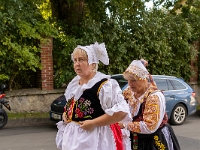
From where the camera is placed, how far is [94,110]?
239cm

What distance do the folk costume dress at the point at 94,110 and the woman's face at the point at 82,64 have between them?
8 cm

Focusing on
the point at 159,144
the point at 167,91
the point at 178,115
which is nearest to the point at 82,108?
the point at 159,144

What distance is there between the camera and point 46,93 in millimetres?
10320

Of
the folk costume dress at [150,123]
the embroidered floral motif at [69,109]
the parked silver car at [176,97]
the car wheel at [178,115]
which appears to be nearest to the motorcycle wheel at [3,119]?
the parked silver car at [176,97]

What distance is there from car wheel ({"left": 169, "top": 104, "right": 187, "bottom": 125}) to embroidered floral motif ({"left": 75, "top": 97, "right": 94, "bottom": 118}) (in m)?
7.09

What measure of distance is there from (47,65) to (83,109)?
820cm

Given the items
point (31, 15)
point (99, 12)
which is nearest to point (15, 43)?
point (31, 15)

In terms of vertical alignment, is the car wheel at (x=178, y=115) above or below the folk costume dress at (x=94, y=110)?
below

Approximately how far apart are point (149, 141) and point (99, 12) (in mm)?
8902

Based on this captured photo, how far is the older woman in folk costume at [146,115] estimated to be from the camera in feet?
8.98

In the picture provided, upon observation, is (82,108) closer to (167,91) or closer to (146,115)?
(146,115)

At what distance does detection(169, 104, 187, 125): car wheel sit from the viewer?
9.11 m

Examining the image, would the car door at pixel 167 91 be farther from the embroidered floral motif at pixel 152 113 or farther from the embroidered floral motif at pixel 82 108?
the embroidered floral motif at pixel 82 108

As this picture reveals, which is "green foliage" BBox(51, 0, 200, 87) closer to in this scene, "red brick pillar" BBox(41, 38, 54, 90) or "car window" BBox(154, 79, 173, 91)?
"red brick pillar" BBox(41, 38, 54, 90)
